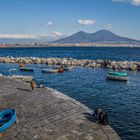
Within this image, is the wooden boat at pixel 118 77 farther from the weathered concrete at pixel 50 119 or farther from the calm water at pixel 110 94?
the weathered concrete at pixel 50 119

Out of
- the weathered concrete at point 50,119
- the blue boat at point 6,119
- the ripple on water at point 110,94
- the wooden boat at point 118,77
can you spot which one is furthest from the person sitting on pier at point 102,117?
the wooden boat at point 118,77

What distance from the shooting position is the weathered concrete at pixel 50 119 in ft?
90.0

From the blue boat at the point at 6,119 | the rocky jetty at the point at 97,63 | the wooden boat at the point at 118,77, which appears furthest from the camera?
the rocky jetty at the point at 97,63

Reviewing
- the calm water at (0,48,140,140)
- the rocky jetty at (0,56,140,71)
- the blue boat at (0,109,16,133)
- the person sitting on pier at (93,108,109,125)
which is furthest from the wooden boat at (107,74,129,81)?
the blue boat at (0,109,16,133)

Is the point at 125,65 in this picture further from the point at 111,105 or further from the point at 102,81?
the point at 111,105

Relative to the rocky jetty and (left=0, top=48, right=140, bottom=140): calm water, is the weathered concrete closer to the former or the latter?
(left=0, top=48, right=140, bottom=140): calm water

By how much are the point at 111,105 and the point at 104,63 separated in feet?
182

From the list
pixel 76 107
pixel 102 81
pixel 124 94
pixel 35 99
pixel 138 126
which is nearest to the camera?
pixel 138 126

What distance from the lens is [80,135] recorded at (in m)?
27.5

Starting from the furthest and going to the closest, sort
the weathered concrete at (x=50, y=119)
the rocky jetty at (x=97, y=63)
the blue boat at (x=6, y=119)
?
the rocky jetty at (x=97, y=63)
the blue boat at (x=6, y=119)
the weathered concrete at (x=50, y=119)

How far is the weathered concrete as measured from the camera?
90.0 ft

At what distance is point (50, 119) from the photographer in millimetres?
31969

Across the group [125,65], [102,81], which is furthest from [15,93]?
[125,65]

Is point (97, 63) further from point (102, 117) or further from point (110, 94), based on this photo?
point (102, 117)
